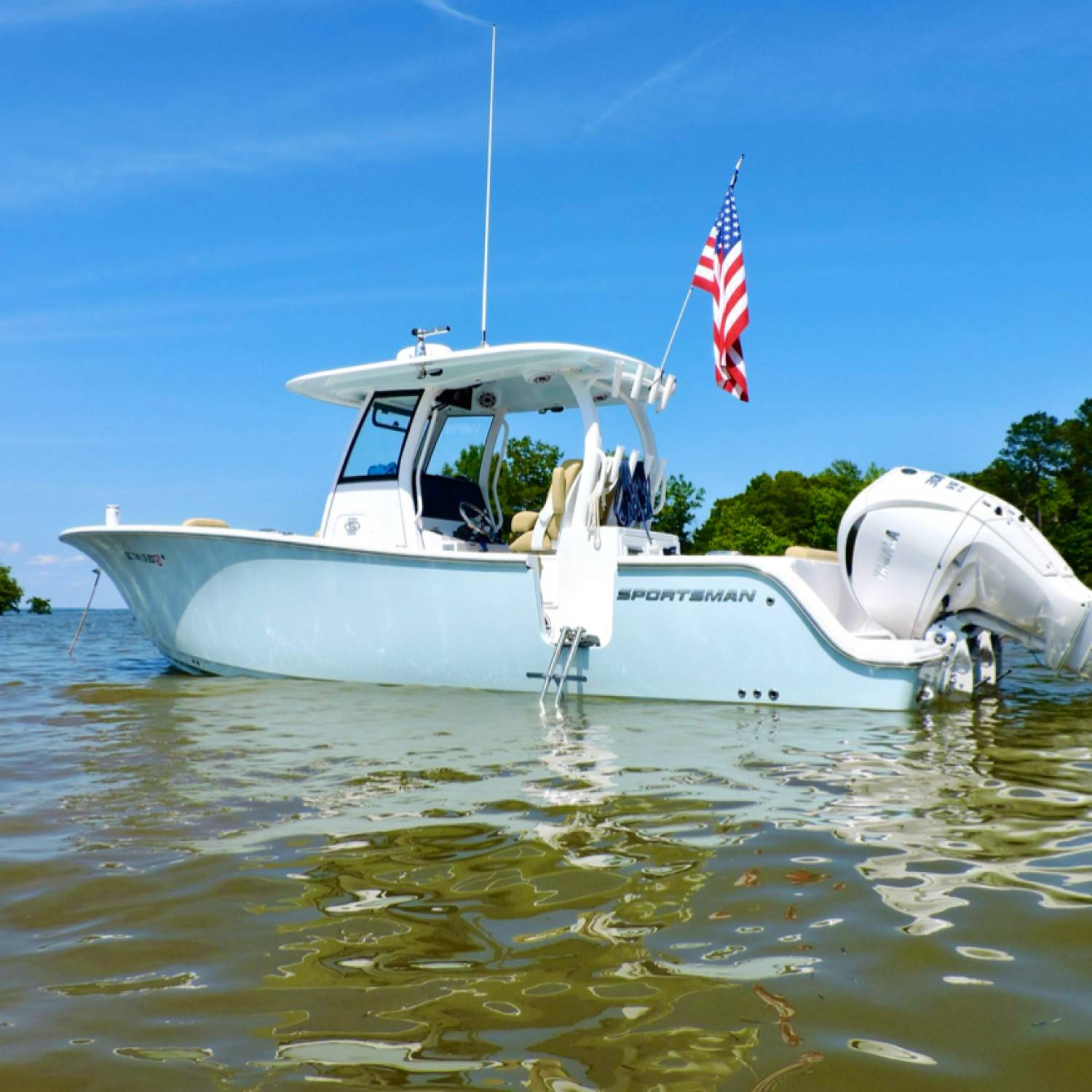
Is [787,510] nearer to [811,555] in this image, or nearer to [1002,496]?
[1002,496]

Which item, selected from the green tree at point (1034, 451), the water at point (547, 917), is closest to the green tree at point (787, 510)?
the green tree at point (1034, 451)

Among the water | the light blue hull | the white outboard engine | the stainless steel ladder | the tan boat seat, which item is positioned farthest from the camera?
the tan boat seat

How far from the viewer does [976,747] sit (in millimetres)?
5445

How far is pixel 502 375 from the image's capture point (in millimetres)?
8977

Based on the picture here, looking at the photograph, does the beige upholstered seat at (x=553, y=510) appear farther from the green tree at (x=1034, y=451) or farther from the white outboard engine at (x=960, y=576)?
the green tree at (x=1034, y=451)

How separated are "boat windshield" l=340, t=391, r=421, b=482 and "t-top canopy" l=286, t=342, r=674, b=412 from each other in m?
0.17

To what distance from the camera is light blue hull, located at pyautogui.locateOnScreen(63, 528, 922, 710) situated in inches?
287

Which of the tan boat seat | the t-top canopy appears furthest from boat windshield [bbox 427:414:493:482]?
the tan boat seat

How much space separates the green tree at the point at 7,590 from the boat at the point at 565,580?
4746 cm

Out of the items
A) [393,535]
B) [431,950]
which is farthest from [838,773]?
[393,535]

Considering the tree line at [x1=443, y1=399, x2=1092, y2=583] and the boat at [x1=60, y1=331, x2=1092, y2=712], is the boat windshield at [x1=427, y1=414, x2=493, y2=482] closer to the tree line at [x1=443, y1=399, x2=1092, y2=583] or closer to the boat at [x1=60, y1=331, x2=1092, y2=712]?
the boat at [x1=60, y1=331, x2=1092, y2=712]

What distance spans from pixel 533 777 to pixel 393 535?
482 centimetres

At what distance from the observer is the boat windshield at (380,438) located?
9.45 m

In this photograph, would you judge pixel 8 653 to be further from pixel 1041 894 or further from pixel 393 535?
pixel 1041 894
